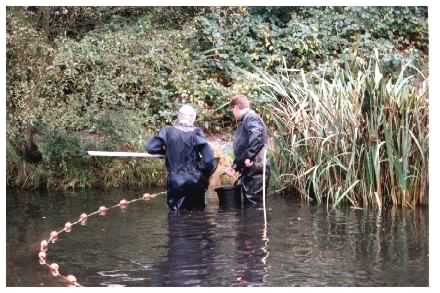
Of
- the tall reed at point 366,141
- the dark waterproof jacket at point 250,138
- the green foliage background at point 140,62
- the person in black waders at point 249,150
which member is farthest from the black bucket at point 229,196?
the green foliage background at point 140,62

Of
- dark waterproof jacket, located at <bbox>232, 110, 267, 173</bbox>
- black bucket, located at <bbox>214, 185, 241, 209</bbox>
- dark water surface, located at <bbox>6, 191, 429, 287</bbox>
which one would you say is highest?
dark waterproof jacket, located at <bbox>232, 110, 267, 173</bbox>

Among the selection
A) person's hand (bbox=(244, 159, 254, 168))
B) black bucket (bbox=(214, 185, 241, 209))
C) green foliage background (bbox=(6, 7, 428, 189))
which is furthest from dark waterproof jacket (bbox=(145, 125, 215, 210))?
green foliage background (bbox=(6, 7, 428, 189))

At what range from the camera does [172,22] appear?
17.1 m

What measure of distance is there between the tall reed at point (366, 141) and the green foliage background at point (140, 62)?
1.79m

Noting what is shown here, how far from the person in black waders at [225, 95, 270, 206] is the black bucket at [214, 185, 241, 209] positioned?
10 cm

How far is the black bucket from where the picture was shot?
11.2 metres

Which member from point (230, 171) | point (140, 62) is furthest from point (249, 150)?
point (140, 62)

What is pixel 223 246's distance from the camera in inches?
354

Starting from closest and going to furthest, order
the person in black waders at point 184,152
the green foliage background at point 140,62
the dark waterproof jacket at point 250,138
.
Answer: the person in black waders at point 184,152, the dark waterproof jacket at point 250,138, the green foliage background at point 140,62

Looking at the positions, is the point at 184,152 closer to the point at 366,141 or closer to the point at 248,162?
the point at 248,162

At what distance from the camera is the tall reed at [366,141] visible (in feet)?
37.3

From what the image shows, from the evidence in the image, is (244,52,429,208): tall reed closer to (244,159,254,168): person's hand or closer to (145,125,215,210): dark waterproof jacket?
(244,159,254,168): person's hand

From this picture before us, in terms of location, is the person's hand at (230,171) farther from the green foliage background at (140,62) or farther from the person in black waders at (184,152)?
the green foliage background at (140,62)
